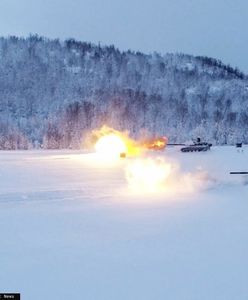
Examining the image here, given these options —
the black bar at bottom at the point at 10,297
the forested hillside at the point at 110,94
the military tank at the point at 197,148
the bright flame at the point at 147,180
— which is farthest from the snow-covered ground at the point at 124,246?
the forested hillside at the point at 110,94

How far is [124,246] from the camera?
7895 mm

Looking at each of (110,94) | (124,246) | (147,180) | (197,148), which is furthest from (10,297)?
(110,94)

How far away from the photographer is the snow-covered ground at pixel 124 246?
6.04 metres

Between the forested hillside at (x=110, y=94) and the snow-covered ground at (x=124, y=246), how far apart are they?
64.4 meters

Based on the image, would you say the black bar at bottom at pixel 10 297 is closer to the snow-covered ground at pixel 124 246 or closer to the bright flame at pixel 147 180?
the snow-covered ground at pixel 124 246

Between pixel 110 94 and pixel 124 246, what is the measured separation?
4817 inches

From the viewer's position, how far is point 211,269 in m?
6.69

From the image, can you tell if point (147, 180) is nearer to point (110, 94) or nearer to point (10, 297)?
point (10, 297)

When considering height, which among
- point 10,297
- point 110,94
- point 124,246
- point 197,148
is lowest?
point 10,297

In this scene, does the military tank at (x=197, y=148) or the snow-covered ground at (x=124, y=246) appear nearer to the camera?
the snow-covered ground at (x=124, y=246)

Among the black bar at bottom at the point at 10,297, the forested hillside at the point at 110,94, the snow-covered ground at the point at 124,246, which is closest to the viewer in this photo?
the black bar at bottom at the point at 10,297

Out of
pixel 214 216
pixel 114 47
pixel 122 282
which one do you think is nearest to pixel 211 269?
pixel 122 282

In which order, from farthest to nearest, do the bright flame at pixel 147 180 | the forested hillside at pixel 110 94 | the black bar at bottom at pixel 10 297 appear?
the forested hillside at pixel 110 94
the bright flame at pixel 147 180
the black bar at bottom at pixel 10 297

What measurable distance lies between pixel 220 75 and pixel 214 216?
15806 centimetres
